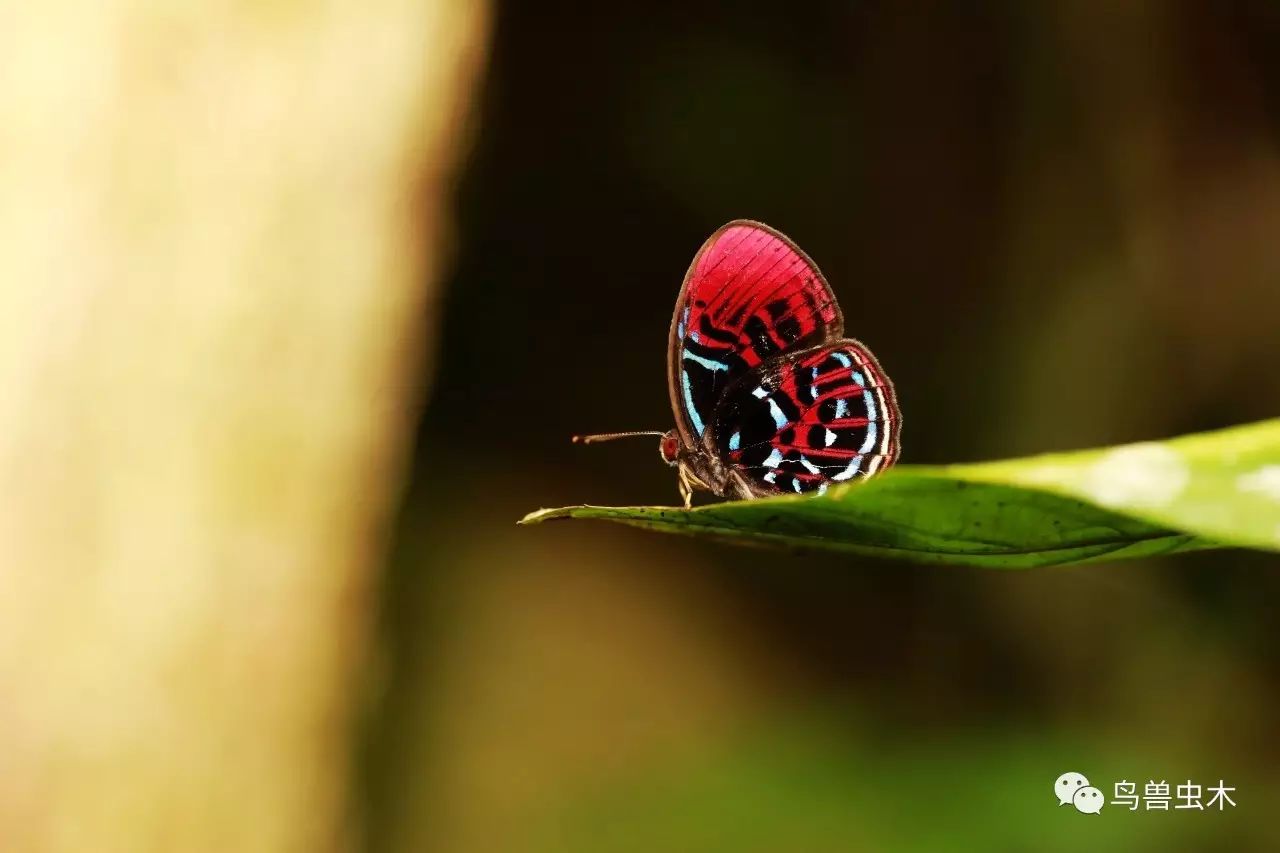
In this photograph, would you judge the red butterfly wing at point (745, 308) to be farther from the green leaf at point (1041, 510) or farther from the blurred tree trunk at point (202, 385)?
the blurred tree trunk at point (202, 385)

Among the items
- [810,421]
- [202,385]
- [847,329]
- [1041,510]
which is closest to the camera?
[1041,510]

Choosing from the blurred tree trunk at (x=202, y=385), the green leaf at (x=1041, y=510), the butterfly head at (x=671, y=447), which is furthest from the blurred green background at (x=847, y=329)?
the green leaf at (x=1041, y=510)

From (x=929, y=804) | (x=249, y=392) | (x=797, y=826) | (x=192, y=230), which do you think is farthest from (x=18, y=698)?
(x=929, y=804)

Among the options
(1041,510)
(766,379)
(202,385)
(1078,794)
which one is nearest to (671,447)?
(766,379)

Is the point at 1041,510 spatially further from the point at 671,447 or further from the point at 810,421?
the point at 671,447

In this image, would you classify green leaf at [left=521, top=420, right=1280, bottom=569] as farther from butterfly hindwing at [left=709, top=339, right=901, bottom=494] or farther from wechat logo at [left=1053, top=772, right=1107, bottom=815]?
wechat logo at [left=1053, top=772, right=1107, bottom=815]

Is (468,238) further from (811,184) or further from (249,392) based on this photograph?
(811,184)
